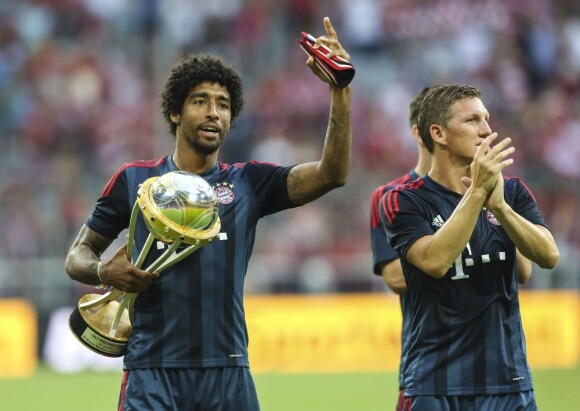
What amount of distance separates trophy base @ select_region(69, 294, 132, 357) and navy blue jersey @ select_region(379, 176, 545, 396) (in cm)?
139

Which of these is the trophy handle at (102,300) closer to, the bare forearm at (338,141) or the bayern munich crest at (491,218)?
the bare forearm at (338,141)

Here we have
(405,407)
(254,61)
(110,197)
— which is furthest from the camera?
(254,61)

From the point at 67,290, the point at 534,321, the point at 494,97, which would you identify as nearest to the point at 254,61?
the point at 494,97

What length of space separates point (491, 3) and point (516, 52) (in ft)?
3.77

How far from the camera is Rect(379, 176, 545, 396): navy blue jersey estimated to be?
5.20m

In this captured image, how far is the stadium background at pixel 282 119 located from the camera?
16.0 metres

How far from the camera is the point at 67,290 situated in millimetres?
16312

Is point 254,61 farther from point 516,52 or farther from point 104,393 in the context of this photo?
point 104,393

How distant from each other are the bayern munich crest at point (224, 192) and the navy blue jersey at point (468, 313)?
2.82 feet

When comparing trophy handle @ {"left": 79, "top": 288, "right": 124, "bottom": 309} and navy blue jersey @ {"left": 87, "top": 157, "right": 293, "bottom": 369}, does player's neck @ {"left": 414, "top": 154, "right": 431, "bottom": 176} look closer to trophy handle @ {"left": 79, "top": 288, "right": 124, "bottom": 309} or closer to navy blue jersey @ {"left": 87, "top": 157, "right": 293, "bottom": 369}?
navy blue jersey @ {"left": 87, "top": 157, "right": 293, "bottom": 369}

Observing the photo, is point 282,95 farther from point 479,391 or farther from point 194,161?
point 479,391

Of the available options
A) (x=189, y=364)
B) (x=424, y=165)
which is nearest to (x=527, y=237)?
(x=189, y=364)

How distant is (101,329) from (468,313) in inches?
69.9

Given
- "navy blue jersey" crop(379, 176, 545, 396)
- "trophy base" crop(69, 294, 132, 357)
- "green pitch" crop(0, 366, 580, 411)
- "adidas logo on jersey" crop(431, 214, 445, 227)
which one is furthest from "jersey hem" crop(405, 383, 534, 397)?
"green pitch" crop(0, 366, 580, 411)
